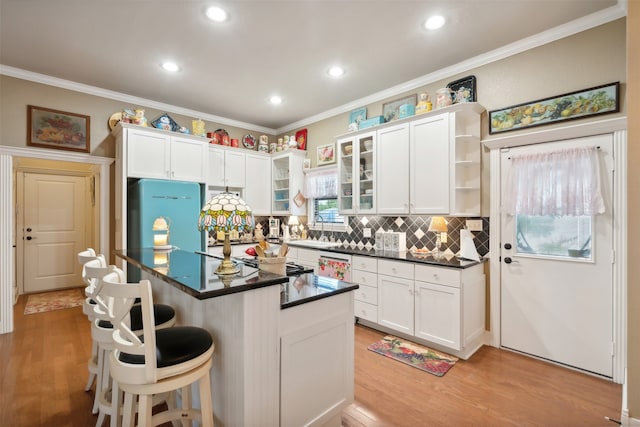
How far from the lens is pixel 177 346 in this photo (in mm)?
1442

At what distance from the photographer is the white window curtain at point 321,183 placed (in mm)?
4543

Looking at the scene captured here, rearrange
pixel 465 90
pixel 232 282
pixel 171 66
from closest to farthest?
pixel 232 282 → pixel 465 90 → pixel 171 66

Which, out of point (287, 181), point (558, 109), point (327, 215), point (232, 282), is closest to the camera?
point (232, 282)

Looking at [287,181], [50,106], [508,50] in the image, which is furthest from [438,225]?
[50,106]

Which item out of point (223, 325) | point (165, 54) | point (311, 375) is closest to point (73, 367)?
point (223, 325)

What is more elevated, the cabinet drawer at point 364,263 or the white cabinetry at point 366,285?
the cabinet drawer at point 364,263

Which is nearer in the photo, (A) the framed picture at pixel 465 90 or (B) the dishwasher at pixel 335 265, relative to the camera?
(A) the framed picture at pixel 465 90

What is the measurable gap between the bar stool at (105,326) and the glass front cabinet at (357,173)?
256cm

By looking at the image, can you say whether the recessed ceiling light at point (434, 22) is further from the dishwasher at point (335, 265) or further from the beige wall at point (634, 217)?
the dishwasher at point (335, 265)

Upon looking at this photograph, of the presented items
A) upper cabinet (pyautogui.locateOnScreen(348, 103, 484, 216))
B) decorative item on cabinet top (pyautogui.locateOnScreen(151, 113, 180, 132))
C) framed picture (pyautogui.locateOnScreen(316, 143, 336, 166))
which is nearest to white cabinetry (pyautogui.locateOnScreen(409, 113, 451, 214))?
upper cabinet (pyautogui.locateOnScreen(348, 103, 484, 216))

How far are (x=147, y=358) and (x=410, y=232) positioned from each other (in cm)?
306

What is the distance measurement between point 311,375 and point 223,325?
1.87 ft

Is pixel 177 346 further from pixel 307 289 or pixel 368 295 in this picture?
pixel 368 295

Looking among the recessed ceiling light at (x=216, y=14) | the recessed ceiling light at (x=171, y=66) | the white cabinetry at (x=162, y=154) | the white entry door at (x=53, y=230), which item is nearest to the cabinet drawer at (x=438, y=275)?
the recessed ceiling light at (x=216, y=14)
